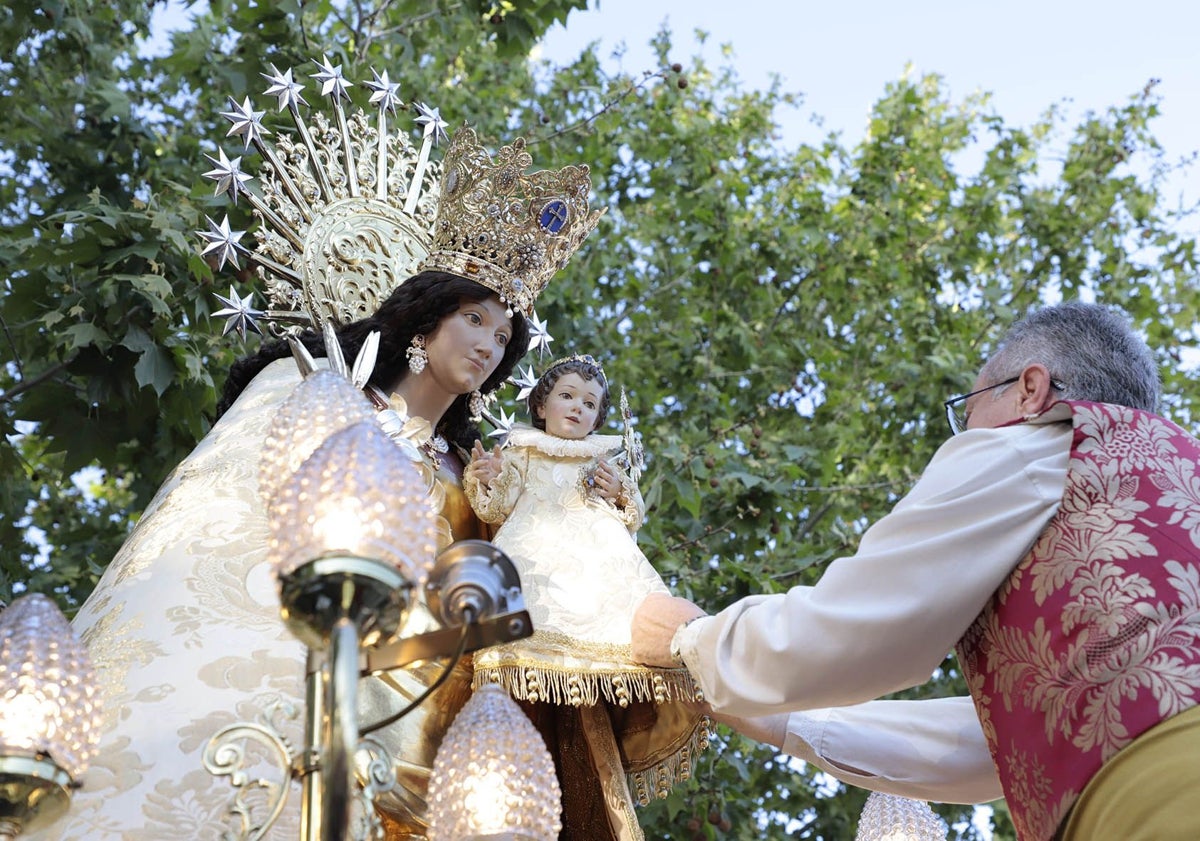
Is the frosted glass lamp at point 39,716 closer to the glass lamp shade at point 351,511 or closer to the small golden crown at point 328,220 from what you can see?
the glass lamp shade at point 351,511

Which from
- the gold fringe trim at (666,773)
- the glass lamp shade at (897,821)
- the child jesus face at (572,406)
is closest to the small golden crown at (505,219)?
the child jesus face at (572,406)

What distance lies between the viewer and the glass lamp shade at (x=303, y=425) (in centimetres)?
276

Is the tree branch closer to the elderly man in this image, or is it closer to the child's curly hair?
the child's curly hair

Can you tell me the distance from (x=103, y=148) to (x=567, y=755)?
17.9ft

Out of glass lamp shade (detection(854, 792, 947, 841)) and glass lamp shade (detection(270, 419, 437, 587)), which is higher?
glass lamp shade (detection(854, 792, 947, 841))

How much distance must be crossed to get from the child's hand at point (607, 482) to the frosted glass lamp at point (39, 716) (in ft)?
6.43

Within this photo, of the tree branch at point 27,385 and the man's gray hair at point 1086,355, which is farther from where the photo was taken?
the tree branch at point 27,385

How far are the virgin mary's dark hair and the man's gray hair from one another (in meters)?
1.58

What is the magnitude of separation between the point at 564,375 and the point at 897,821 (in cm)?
153

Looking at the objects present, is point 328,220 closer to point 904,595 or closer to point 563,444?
point 563,444

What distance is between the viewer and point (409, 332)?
4934mm

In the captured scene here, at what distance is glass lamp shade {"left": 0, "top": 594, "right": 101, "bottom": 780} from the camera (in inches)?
105

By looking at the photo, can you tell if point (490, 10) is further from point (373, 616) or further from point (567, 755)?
point (373, 616)

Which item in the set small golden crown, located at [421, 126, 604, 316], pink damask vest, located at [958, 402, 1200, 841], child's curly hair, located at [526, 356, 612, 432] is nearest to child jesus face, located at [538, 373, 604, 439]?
child's curly hair, located at [526, 356, 612, 432]
